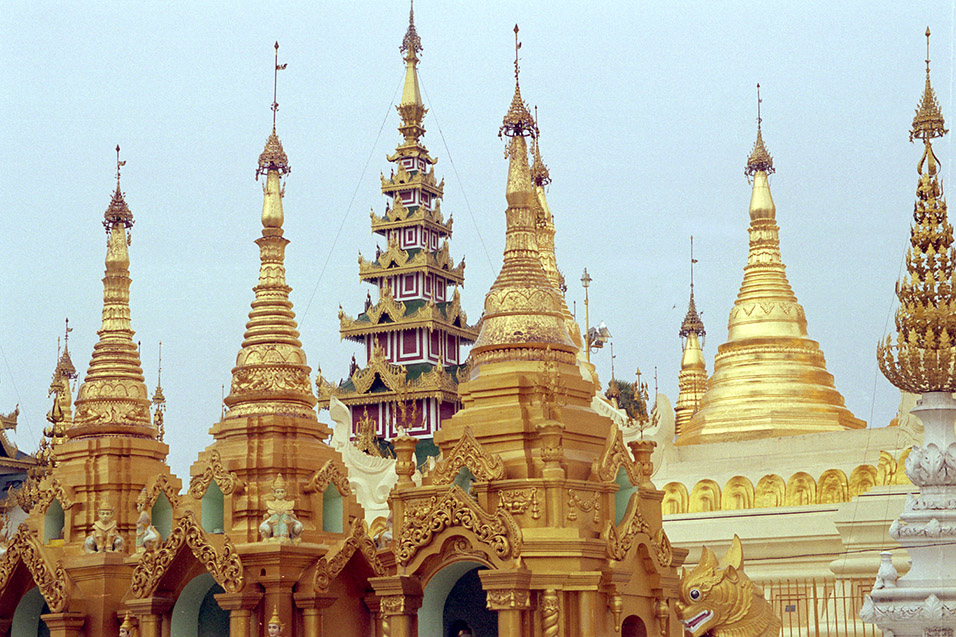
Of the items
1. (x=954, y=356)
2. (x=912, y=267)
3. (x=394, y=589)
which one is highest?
(x=912, y=267)

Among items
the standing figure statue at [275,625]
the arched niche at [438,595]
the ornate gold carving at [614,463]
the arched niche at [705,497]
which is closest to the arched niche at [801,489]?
the arched niche at [705,497]

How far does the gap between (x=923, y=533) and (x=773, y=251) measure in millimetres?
18196

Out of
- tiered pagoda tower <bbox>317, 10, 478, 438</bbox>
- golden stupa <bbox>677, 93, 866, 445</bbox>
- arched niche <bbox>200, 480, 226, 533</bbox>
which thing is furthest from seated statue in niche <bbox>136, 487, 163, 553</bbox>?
tiered pagoda tower <bbox>317, 10, 478, 438</bbox>

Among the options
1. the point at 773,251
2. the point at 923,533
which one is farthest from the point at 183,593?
the point at 773,251

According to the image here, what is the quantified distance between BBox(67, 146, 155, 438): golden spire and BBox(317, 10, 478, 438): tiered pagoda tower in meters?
23.8

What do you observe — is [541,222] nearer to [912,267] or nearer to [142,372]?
[142,372]

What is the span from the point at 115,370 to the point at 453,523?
863 cm

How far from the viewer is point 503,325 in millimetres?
18391

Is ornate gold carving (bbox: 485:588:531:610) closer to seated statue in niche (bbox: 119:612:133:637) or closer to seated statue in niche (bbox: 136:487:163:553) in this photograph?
seated statue in niche (bbox: 136:487:163:553)

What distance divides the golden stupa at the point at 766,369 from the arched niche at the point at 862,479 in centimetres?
318

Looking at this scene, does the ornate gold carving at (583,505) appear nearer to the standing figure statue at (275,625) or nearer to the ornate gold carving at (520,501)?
the ornate gold carving at (520,501)

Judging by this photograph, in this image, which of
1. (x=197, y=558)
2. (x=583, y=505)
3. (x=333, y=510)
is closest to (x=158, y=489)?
(x=197, y=558)

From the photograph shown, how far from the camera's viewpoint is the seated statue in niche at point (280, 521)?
19547 millimetres

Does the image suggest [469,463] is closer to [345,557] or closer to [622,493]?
[622,493]
